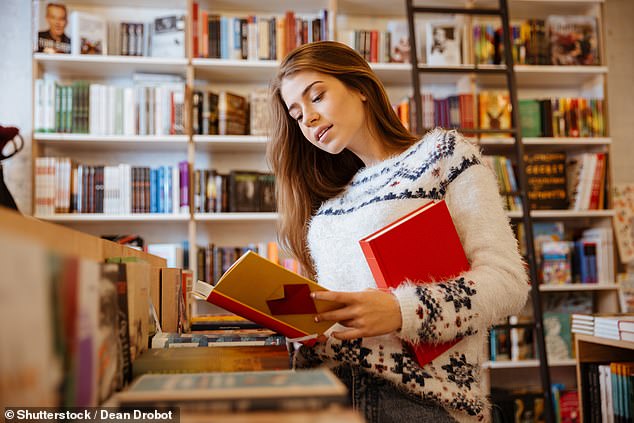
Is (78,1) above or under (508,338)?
above

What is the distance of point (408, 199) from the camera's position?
1081mm

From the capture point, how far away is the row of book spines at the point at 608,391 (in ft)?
5.85

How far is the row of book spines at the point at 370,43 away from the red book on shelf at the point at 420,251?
215 centimetres

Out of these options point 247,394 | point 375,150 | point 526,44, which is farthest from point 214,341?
point 526,44

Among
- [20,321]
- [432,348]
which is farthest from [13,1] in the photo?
[20,321]

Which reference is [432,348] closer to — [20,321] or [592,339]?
[20,321]

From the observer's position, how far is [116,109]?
9.15 ft

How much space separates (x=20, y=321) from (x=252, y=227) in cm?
271

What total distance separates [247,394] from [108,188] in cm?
256

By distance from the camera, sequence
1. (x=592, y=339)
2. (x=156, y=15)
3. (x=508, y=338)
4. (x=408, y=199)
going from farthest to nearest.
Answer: (x=156, y=15) < (x=508, y=338) < (x=592, y=339) < (x=408, y=199)

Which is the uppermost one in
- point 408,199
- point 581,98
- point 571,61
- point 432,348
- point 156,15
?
point 156,15

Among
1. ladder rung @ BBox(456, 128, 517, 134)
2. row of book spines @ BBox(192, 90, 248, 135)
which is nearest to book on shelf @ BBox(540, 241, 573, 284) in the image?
ladder rung @ BBox(456, 128, 517, 134)

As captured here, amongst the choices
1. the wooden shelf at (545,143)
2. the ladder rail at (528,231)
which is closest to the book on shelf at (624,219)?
the wooden shelf at (545,143)

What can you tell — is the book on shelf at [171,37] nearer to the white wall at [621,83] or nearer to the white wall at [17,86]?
the white wall at [17,86]
